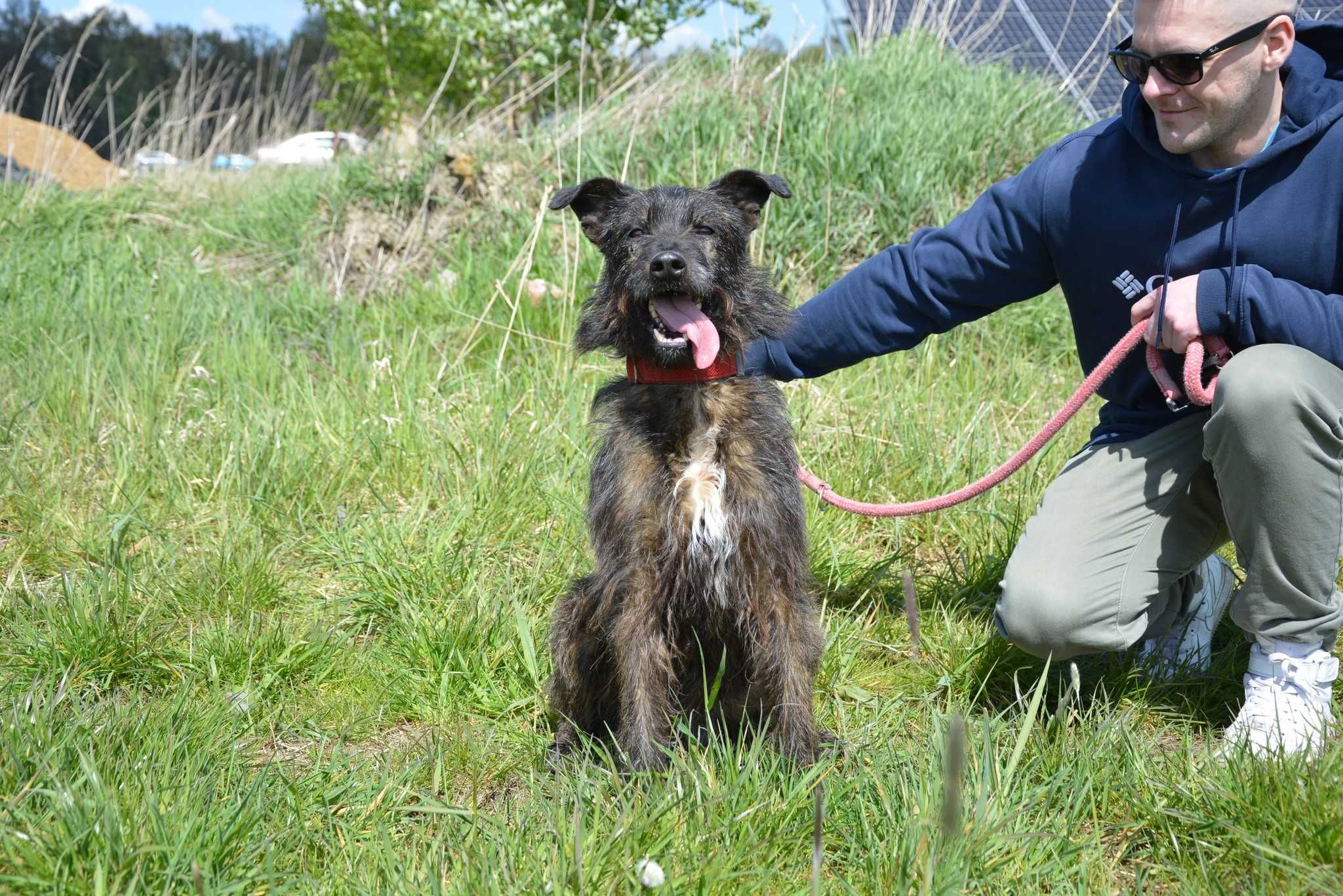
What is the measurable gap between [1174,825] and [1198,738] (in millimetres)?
603

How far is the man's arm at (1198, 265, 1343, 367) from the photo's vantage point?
2566 millimetres

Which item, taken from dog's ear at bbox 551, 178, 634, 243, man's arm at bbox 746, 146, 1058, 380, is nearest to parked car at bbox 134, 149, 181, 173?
dog's ear at bbox 551, 178, 634, 243

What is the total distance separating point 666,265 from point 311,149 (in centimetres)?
1309

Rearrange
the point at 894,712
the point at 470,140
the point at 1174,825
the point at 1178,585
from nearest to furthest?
the point at 1174,825, the point at 894,712, the point at 1178,585, the point at 470,140

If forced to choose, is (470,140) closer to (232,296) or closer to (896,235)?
(232,296)

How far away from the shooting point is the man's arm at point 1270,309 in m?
2.57

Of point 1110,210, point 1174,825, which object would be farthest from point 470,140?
point 1174,825

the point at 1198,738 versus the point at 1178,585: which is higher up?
the point at 1178,585

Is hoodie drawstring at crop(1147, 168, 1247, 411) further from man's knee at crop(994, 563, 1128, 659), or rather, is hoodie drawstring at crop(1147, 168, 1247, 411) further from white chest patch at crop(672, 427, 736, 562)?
white chest patch at crop(672, 427, 736, 562)

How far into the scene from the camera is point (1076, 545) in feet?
9.53

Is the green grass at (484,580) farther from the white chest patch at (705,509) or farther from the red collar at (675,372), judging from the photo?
the red collar at (675,372)

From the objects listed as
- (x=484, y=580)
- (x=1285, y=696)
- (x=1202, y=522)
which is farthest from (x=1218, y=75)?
(x=484, y=580)

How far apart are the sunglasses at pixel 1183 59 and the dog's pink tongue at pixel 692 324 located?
128 centimetres

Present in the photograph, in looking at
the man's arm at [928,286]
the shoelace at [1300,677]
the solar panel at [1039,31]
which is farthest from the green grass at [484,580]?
the man's arm at [928,286]
